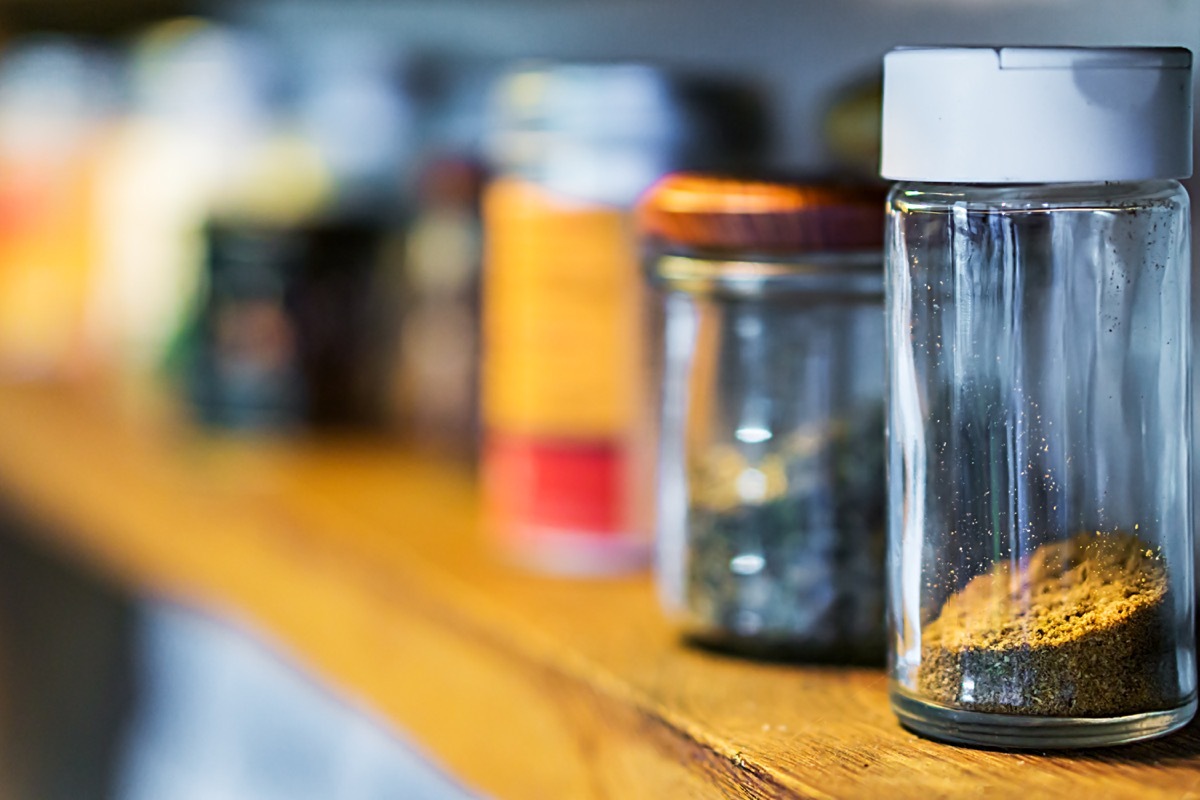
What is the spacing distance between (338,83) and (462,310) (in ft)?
0.84

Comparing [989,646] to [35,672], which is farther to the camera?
[35,672]

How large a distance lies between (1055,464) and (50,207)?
1017mm

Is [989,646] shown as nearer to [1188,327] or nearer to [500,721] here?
[1188,327]

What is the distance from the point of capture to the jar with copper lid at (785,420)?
469mm

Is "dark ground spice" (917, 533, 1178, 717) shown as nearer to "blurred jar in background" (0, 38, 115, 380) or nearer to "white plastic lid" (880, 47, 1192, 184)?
"white plastic lid" (880, 47, 1192, 184)

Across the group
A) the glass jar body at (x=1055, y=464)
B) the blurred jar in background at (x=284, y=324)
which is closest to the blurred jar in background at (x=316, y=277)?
the blurred jar in background at (x=284, y=324)

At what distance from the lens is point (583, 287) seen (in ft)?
1.98

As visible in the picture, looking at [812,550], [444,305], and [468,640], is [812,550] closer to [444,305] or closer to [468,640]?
[468,640]

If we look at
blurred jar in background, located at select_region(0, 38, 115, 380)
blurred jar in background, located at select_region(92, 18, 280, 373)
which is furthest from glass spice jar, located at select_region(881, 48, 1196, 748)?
blurred jar in background, located at select_region(0, 38, 115, 380)

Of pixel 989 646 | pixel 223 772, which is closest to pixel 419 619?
pixel 989 646

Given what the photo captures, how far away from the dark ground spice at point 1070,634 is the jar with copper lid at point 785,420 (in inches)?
3.5

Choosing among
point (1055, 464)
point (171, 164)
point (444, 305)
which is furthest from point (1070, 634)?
point (171, 164)

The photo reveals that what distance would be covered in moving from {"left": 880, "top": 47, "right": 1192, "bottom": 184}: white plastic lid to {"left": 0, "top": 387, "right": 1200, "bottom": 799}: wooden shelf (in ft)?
0.47

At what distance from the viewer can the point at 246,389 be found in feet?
3.06
